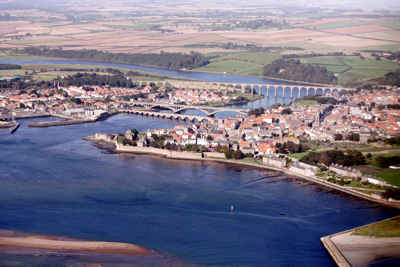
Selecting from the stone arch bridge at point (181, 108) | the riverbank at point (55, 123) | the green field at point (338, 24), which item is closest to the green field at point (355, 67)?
the green field at point (338, 24)

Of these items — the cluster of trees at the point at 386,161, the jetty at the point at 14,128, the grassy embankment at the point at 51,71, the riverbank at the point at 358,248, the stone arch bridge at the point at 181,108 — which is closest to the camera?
the riverbank at the point at 358,248

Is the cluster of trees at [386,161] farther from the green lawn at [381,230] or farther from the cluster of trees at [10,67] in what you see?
the cluster of trees at [10,67]

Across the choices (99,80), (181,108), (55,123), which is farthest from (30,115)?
(99,80)

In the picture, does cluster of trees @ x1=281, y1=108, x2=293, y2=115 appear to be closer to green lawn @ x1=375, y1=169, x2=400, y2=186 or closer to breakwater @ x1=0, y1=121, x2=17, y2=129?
green lawn @ x1=375, y1=169, x2=400, y2=186

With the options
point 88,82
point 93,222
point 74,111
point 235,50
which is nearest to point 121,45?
point 235,50

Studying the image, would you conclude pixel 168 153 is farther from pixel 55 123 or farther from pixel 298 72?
pixel 298 72

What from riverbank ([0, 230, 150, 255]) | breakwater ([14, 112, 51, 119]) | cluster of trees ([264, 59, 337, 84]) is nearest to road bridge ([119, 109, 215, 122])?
breakwater ([14, 112, 51, 119])

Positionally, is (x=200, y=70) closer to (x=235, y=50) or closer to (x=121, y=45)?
(x=235, y=50)
